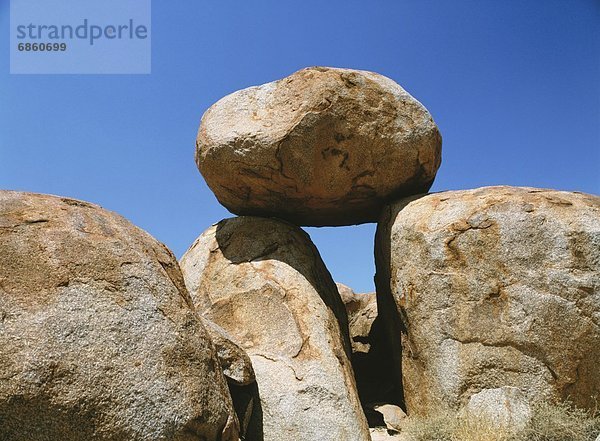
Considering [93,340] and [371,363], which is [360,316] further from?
[93,340]

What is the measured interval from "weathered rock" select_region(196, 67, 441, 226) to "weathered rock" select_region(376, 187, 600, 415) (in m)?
0.89

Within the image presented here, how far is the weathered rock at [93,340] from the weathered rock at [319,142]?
2.77 m

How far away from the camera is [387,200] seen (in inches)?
270

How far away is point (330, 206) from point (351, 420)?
2565 mm

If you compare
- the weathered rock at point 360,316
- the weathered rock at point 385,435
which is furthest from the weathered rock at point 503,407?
the weathered rock at point 360,316

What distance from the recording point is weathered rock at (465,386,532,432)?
16.3 ft

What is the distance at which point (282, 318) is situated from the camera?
5.84m

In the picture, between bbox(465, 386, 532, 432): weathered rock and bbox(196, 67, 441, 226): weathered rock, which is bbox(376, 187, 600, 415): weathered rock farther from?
bbox(196, 67, 441, 226): weathered rock

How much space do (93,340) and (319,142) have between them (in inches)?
140

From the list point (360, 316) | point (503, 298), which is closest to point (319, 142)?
point (503, 298)

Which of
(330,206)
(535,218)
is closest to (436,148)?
(330,206)

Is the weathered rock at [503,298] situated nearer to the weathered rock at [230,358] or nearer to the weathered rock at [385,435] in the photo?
the weathered rock at [385,435]

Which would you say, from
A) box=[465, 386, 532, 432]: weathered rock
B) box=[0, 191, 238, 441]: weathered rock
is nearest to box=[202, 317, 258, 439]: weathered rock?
box=[0, 191, 238, 441]: weathered rock

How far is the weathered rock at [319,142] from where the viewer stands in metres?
6.21
